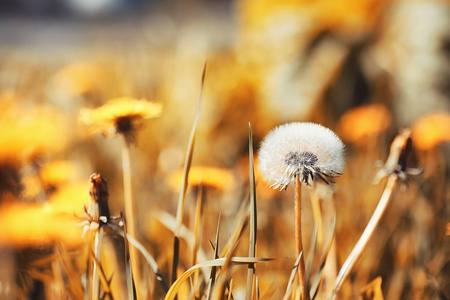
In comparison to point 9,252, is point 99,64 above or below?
above

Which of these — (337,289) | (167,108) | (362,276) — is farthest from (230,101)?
(337,289)

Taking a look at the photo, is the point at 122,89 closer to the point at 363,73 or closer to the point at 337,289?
the point at 363,73

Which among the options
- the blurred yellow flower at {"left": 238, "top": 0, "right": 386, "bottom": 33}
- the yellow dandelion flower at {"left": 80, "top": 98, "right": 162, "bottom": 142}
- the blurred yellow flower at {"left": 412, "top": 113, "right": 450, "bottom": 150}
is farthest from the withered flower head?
the blurred yellow flower at {"left": 238, "top": 0, "right": 386, "bottom": 33}

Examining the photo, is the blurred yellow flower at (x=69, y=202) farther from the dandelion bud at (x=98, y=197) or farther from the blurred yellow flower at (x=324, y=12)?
the blurred yellow flower at (x=324, y=12)

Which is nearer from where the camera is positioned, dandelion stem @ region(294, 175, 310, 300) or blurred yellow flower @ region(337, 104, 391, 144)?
dandelion stem @ region(294, 175, 310, 300)

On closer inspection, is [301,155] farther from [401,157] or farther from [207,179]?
[207,179]

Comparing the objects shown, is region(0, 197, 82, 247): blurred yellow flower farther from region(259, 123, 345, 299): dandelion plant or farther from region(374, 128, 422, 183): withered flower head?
region(374, 128, 422, 183): withered flower head

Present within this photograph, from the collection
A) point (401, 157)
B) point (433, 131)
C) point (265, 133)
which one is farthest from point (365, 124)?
point (401, 157)
